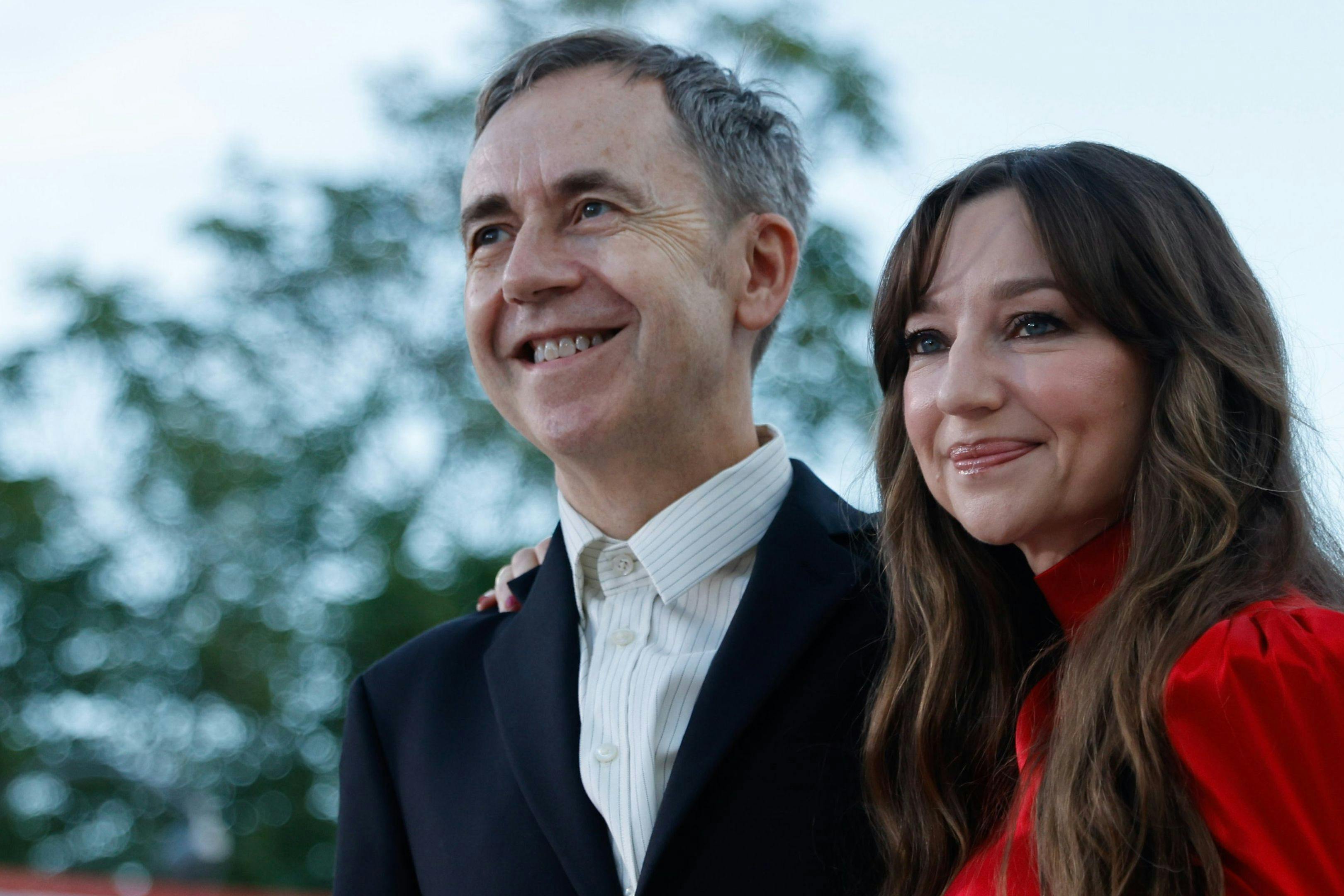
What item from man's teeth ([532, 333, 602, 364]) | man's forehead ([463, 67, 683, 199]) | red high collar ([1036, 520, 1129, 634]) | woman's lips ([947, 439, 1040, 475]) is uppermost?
man's forehead ([463, 67, 683, 199])

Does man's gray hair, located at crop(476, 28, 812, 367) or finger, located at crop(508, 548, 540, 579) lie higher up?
man's gray hair, located at crop(476, 28, 812, 367)

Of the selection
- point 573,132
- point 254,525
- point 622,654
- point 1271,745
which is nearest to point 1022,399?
point 1271,745

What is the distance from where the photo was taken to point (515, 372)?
2596mm

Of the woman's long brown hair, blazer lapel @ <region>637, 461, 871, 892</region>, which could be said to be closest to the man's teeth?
blazer lapel @ <region>637, 461, 871, 892</region>

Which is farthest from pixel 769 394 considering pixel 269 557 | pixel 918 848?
pixel 918 848

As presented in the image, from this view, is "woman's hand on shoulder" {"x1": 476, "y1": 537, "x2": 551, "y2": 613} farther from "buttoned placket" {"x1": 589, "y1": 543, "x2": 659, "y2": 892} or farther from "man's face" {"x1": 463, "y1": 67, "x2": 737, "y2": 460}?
"man's face" {"x1": 463, "y1": 67, "x2": 737, "y2": 460}

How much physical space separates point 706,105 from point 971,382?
42.2 inches

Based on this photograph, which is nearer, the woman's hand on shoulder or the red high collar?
the red high collar

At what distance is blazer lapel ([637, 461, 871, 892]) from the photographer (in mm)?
2146

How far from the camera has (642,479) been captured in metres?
2.58

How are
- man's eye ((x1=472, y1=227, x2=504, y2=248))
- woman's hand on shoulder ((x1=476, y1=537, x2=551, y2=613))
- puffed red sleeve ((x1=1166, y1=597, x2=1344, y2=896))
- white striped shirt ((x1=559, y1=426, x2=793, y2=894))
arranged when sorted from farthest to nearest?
woman's hand on shoulder ((x1=476, y1=537, x2=551, y2=613)) < man's eye ((x1=472, y1=227, x2=504, y2=248)) < white striped shirt ((x1=559, y1=426, x2=793, y2=894)) < puffed red sleeve ((x1=1166, y1=597, x2=1344, y2=896))

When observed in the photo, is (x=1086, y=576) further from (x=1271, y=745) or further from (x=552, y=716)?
(x=552, y=716)

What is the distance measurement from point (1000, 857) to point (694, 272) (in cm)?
121

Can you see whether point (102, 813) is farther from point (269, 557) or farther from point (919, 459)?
point (919, 459)
